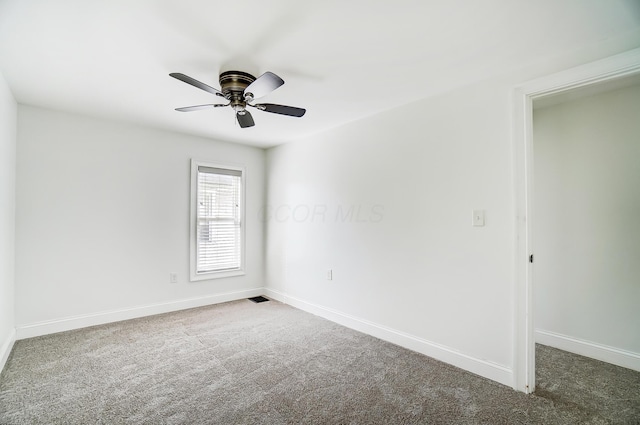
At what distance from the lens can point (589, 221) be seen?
8.91 feet

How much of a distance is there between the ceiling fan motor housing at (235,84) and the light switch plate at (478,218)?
6.84 ft

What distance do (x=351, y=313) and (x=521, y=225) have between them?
2.00 m

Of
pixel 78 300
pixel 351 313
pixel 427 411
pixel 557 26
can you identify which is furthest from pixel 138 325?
pixel 557 26

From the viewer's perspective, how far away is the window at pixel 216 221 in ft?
13.5

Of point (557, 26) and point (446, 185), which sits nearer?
point (557, 26)

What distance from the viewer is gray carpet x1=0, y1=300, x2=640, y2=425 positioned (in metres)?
1.86

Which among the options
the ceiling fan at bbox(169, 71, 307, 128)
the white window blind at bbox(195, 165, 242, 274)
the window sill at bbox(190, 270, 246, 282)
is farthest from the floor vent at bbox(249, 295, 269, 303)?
the ceiling fan at bbox(169, 71, 307, 128)

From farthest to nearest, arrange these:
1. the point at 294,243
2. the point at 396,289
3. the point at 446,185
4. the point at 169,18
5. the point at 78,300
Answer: the point at 294,243, the point at 78,300, the point at 396,289, the point at 446,185, the point at 169,18

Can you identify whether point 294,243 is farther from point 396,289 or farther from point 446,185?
point 446,185

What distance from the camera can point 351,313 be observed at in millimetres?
3420

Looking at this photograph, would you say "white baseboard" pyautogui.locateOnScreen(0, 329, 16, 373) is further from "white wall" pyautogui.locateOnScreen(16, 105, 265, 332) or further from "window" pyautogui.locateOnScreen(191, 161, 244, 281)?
"window" pyautogui.locateOnScreen(191, 161, 244, 281)

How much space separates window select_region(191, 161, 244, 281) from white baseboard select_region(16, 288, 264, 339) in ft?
1.08

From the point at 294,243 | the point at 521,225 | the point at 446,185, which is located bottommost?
the point at 294,243

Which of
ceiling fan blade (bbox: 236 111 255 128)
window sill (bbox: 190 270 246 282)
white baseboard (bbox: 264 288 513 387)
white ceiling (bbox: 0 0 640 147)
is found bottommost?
white baseboard (bbox: 264 288 513 387)
